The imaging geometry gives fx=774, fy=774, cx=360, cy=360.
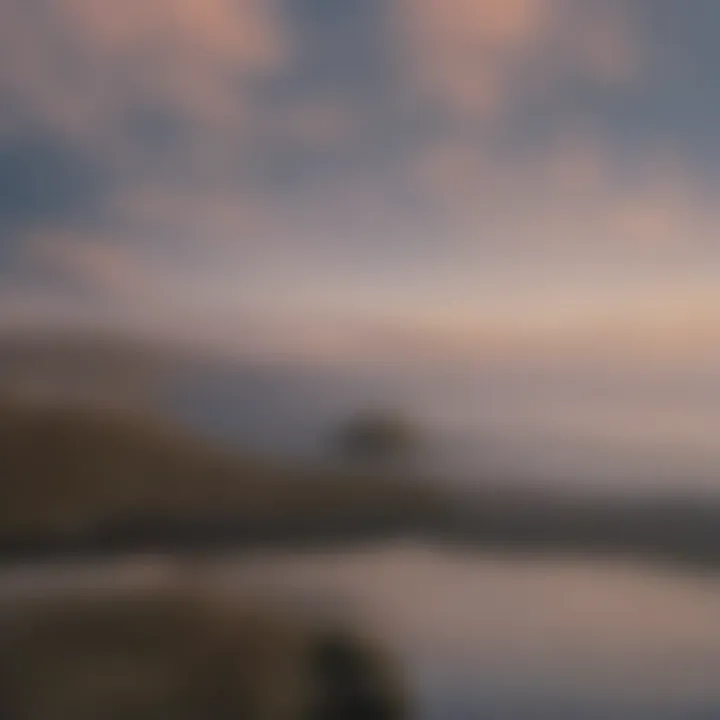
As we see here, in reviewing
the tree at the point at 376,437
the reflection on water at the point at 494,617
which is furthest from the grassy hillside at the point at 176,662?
the tree at the point at 376,437

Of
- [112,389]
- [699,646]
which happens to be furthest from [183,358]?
[699,646]

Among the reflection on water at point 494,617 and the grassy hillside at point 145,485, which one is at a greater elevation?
the grassy hillside at point 145,485

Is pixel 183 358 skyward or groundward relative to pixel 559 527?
skyward

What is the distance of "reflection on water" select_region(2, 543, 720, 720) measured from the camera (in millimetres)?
573

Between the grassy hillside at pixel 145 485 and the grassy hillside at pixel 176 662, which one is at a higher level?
the grassy hillside at pixel 145 485

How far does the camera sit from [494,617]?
22.9 inches

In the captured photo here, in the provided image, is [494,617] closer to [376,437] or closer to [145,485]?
[376,437]

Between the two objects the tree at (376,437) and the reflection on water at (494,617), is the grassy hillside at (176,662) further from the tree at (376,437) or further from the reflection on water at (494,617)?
the tree at (376,437)

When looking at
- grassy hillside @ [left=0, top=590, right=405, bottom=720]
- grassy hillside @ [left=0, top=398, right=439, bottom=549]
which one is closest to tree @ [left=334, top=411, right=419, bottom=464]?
grassy hillside @ [left=0, top=398, right=439, bottom=549]

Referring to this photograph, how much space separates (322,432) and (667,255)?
286mm

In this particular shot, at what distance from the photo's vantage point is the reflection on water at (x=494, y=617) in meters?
0.57

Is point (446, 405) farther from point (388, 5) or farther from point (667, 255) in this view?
point (388, 5)

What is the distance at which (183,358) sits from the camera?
0.58m

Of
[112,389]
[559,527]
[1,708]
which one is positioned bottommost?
[1,708]
